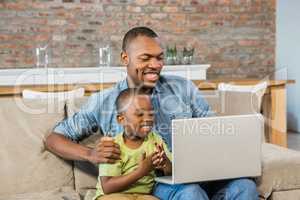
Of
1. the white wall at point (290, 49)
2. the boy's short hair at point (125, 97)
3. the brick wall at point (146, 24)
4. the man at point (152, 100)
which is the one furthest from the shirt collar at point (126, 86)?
the white wall at point (290, 49)

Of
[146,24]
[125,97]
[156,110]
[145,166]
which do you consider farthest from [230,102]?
[146,24]

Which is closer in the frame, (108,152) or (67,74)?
(108,152)

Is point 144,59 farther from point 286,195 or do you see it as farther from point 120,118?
point 286,195

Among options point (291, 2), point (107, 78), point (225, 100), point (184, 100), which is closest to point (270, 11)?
point (291, 2)

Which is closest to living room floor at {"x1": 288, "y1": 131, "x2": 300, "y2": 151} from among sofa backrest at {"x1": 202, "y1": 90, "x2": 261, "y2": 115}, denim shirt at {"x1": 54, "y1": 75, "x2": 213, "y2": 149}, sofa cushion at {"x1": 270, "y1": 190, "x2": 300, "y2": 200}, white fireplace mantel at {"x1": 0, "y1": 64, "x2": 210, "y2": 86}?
white fireplace mantel at {"x1": 0, "y1": 64, "x2": 210, "y2": 86}

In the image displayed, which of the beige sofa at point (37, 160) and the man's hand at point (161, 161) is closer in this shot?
the man's hand at point (161, 161)

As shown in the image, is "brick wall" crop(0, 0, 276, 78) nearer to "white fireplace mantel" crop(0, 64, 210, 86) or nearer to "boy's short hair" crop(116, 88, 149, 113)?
"white fireplace mantel" crop(0, 64, 210, 86)

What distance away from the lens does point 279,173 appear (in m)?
1.96

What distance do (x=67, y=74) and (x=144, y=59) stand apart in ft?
11.6

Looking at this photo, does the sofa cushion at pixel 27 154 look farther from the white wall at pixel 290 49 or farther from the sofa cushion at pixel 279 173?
the white wall at pixel 290 49

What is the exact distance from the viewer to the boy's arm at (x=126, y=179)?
172 centimetres

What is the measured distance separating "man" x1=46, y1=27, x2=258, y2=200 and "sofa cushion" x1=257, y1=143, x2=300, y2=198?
24cm

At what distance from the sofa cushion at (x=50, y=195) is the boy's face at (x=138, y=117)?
404mm

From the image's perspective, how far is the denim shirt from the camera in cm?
203
